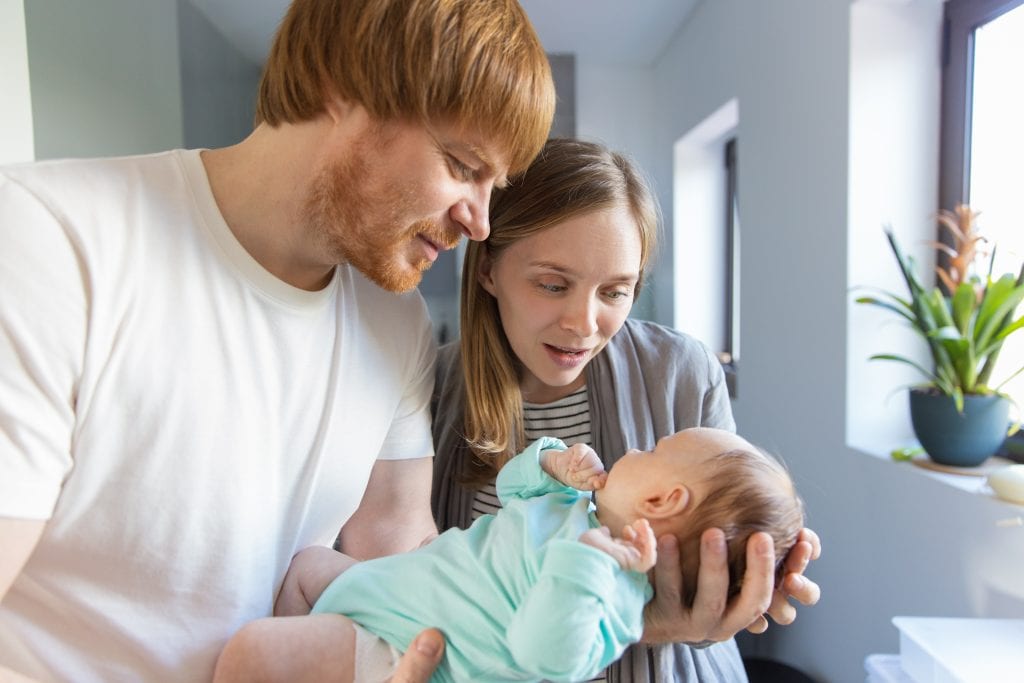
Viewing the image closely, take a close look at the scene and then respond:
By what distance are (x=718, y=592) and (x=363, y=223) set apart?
72cm

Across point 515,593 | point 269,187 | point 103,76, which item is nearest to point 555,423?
point 515,593

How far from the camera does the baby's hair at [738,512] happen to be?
0.95 meters

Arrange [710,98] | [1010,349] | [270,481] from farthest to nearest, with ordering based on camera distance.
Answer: [710,98] < [1010,349] < [270,481]

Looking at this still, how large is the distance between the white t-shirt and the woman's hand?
552mm

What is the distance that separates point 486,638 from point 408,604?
14 centimetres

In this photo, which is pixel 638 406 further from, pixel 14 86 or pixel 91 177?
pixel 14 86

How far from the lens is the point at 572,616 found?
804mm

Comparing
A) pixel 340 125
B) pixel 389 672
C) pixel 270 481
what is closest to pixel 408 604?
pixel 389 672

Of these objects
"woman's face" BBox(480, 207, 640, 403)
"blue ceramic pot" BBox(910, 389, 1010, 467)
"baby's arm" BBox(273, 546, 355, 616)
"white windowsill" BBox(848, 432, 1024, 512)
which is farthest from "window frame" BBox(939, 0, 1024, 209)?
"baby's arm" BBox(273, 546, 355, 616)

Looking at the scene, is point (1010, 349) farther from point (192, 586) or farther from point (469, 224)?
point (192, 586)

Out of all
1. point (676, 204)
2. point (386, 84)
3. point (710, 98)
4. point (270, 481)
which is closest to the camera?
point (386, 84)

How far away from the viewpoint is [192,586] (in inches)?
38.4

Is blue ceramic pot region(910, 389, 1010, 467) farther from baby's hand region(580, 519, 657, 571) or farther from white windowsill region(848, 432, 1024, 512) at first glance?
baby's hand region(580, 519, 657, 571)

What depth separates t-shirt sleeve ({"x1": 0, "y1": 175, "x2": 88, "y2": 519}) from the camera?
0.75 metres
